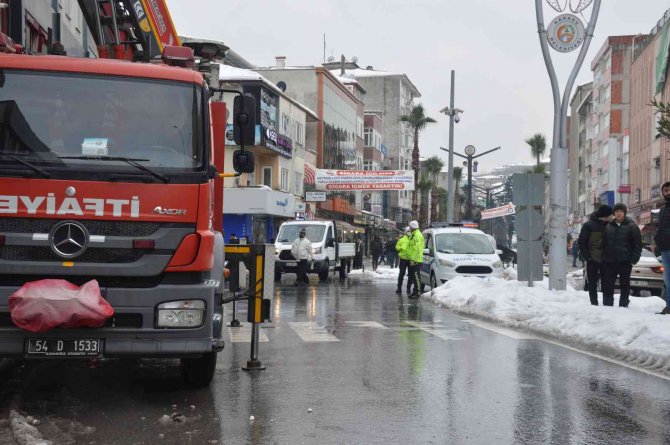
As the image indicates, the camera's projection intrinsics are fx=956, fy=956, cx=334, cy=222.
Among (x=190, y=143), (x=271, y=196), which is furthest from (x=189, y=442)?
(x=271, y=196)

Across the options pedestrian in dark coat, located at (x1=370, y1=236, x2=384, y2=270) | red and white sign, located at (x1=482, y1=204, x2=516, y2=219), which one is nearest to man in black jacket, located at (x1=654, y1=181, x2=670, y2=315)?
red and white sign, located at (x1=482, y1=204, x2=516, y2=219)

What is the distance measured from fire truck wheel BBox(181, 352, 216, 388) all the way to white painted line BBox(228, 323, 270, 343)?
3.81 metres

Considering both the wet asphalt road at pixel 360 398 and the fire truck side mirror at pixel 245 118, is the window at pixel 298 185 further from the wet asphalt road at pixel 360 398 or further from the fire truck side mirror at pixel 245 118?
the fire truck side mirror at pixel 245 118

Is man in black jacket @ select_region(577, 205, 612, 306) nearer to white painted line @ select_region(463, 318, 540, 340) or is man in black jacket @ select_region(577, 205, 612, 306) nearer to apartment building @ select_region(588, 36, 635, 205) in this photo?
white painted line @ select_region(463, 318, 540, 340)

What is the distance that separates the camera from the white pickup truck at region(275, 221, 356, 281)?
103ft

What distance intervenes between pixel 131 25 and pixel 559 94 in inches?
435

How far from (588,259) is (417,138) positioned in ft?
196

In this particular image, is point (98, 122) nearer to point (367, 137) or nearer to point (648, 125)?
point (648, 125)

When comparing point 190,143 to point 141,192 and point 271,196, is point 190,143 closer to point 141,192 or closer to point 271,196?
point 141,192

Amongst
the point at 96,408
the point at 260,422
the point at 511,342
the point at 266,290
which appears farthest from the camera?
the point at 511,342

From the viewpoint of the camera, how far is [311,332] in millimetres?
13328

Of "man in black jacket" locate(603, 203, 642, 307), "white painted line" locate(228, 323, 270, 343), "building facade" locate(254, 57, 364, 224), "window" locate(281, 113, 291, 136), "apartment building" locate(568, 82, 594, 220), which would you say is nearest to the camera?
"white painted line" locate(228, 323, 270, 343)

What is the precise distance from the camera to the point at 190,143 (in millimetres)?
7633

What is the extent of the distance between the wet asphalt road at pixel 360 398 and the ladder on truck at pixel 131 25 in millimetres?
3745
